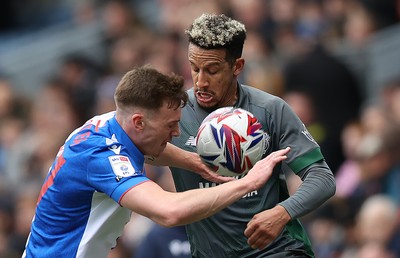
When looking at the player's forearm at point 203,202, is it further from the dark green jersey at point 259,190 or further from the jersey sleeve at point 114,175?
the dark green jersey at point 259,190

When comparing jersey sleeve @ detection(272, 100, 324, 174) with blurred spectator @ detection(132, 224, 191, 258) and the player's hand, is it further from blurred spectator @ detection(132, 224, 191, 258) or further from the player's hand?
blurred spectator @ detection(132, 224, 191, 258)

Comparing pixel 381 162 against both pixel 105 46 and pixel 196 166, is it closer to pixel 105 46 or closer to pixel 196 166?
pixel 196 166

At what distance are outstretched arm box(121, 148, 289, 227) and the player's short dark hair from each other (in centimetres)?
56

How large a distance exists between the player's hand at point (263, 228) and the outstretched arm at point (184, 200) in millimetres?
340

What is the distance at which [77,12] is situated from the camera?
19578 millimetres

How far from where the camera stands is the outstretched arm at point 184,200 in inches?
277

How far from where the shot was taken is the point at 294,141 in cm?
791

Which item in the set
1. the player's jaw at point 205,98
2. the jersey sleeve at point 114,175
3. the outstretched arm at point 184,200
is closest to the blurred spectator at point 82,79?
the player's jaw at point 205,98

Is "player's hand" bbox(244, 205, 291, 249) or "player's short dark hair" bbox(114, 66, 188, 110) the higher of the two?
"player's short dark hair" bbox(114, 66, 188, 110)

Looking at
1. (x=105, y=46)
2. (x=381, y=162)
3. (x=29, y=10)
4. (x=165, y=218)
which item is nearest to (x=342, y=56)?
(x=381, y=162)

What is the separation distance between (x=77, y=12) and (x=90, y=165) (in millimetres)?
12483

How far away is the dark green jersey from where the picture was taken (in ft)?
26.0

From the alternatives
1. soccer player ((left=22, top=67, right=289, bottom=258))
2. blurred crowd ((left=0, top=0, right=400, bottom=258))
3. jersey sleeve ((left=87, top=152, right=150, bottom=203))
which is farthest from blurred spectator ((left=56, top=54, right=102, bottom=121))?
jersey sleeve ((left=87, top=152, right=150, bottom=203))

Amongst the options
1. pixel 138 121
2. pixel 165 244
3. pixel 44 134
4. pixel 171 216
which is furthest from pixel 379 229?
pixel 44 134
